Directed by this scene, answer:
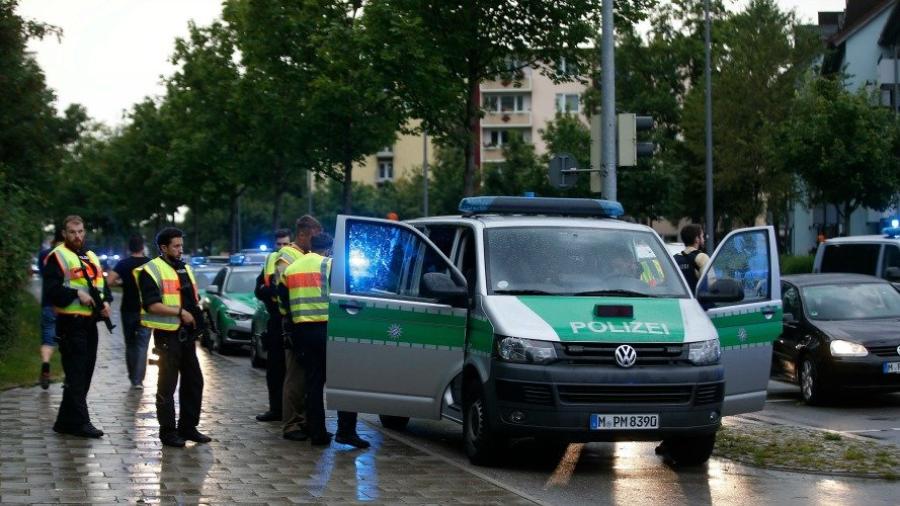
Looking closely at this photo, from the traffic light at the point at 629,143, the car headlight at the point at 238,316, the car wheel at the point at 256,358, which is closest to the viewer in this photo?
the traffic light at the point at 629,143

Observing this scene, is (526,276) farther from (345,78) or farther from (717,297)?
(345,78)

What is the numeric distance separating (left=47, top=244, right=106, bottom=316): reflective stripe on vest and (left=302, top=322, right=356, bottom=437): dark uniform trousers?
6.18ft

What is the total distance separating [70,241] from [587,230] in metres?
4.36

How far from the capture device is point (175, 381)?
12.4 metres

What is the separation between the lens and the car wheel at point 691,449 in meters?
11.3

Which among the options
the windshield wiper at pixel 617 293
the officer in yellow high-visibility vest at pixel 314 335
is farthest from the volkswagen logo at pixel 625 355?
the officer in yellow high-visibility vest at pixel 314 335

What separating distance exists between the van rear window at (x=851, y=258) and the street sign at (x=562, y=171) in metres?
5.13

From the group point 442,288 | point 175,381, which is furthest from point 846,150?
point 442,288

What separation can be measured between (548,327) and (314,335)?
8.18 ft

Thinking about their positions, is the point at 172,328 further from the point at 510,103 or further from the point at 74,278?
the point at 510,103

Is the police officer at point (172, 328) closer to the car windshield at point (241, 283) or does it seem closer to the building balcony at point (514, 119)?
the car windshield at point (241, 283)

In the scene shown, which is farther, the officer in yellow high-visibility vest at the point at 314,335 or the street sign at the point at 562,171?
the street sign at the point at 562,171

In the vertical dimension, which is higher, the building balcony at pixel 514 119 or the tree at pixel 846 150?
the building balcony at pixel 514 119

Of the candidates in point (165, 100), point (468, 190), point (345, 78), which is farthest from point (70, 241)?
point (165, 100)
